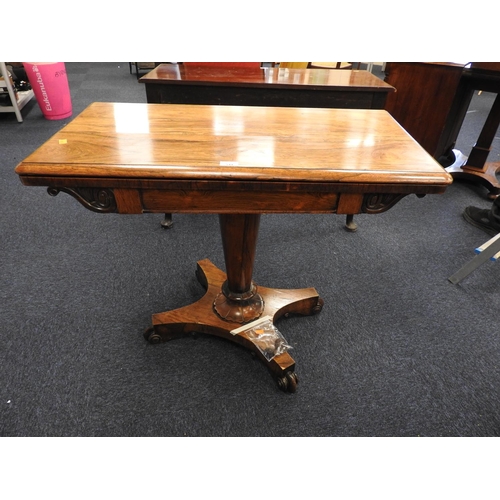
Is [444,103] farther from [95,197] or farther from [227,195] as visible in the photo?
[95,197]

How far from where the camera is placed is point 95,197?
0.75 meters

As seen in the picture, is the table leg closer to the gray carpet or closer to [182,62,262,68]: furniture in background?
the gray carpet

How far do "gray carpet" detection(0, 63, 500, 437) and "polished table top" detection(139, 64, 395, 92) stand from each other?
27.8 inches

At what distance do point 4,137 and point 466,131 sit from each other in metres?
4.16

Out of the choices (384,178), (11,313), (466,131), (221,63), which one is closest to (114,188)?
(384,178)

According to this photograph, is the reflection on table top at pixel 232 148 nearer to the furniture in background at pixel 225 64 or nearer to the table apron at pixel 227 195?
the table apron at pixel 227 195

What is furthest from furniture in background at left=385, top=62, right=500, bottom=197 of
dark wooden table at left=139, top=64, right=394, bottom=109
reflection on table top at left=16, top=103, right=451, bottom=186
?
reflection on table top at left=16, top=103, right=451, bottom=186

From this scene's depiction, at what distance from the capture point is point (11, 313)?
1310 millimetres

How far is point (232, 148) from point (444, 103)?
6.42ft

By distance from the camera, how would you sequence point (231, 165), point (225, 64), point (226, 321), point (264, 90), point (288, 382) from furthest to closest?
point (225, 64) → point (264, 90) → point (226, 321) → point (288, 382) → point (231, 165)

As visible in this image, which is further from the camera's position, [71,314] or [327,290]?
[327,290]

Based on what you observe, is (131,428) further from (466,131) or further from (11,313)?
(466,131)

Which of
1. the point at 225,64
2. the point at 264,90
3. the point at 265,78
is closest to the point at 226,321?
the point at 264,90

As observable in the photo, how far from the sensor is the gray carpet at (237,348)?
1.03 metres
